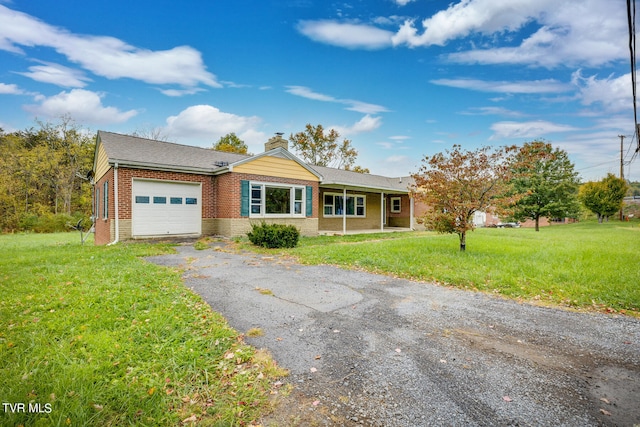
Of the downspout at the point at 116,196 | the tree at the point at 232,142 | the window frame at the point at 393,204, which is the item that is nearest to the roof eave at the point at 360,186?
the window frame at the point at 393,204

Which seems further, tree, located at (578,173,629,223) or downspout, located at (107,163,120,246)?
tree, located at (578,173,629,223)

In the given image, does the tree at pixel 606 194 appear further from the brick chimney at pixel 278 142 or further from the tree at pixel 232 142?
the tree at pixel 232 142

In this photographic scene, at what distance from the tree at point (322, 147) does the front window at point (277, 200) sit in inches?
844

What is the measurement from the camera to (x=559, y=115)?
17312mm

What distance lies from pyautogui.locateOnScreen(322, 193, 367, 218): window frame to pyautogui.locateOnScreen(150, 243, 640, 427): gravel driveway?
1306 centimetres

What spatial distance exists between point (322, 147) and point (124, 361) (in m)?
35.4

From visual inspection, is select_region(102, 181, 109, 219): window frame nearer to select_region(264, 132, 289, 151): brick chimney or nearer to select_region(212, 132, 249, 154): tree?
select_region(264, 132, 289, 151): brick chimney

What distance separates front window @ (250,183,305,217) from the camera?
13.7 metres

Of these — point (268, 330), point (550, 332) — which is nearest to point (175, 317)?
point (268, 330)

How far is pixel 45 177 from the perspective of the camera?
25406mm

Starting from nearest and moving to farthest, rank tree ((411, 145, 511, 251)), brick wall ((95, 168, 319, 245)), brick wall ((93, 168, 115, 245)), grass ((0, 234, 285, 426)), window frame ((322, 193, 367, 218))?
1. grass ((0, 234, 285, 426))
2. tree ((411, 145, 511, 251))
3. brick wall ((95, 168, 319, 245))
4. brick wall ((93, 168, 115, 245))
5. window frame ((322, 193, 367, 218))

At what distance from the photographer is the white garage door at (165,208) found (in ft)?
39.0

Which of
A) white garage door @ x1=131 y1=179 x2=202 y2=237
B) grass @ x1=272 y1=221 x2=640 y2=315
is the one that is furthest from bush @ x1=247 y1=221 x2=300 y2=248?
white garage door @ x1=131 y1=179 x2=202 y2=237

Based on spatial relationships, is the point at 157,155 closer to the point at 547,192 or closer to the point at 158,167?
the point at 158,167
